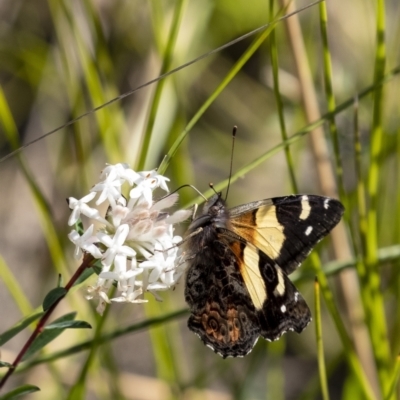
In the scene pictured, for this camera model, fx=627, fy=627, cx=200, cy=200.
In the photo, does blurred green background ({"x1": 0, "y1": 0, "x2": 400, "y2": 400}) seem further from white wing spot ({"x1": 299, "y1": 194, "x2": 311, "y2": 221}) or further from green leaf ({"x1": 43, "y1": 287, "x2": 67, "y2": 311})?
green leaf ({"x1": 43, "y1": 287, "x2": 67, "y2": 311})

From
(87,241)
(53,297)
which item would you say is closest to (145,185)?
(87,241)

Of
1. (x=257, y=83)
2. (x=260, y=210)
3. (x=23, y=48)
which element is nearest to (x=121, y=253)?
(x=260, y=210)

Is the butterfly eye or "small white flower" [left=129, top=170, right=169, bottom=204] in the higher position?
"small white flower" [left=129, top=170, right=169, bottom=204]

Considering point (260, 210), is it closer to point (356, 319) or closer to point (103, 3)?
point (356, 319)

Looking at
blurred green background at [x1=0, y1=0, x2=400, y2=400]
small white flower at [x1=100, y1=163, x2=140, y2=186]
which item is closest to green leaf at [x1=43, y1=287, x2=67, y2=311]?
small white flower at [x1=100, y1=163, x2=140, y2=186]

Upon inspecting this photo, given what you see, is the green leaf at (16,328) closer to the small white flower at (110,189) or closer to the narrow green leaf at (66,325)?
the narrow green leaf at (66,325)

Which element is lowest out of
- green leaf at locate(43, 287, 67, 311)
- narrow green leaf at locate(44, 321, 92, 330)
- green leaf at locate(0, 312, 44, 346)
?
narrow green leaf at locate(44, 321, 92, 330)

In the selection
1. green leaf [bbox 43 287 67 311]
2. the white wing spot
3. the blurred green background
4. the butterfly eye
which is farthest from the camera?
the blurred green background
